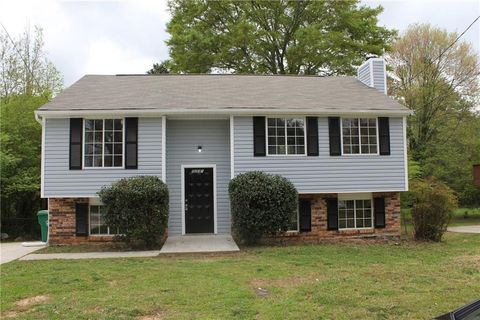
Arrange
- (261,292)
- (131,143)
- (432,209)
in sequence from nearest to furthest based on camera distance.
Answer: (261,292)
(432,209)
(131,143)

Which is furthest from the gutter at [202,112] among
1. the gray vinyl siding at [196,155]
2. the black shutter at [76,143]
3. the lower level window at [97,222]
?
the lower level window at [97,222]

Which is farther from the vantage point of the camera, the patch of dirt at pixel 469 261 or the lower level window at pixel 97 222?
the lower level window at pixel 97 222

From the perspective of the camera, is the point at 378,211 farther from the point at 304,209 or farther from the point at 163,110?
the point at 163,110

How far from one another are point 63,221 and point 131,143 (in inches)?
115

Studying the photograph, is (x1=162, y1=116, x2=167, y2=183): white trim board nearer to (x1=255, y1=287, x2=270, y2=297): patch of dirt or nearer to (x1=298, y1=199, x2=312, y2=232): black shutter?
(x1=298, y1=199, x2=312, y2=232): black shutter

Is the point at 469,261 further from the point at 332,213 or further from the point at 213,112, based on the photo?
the point at 213,112

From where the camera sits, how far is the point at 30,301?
643 centimetres

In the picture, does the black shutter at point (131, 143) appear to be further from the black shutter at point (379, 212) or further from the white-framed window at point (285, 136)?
the black shutter at point (379, 212)

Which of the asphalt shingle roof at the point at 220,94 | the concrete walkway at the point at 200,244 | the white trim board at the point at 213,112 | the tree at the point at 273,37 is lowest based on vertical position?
the concrete walkway at the point at 200,244

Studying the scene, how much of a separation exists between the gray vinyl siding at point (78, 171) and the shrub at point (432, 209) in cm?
733

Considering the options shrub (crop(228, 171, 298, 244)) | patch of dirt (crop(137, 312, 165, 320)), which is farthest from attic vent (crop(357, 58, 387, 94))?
patch of dirt (crop(137, 312, 165, 320))

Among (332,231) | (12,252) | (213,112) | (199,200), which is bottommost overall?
(12,252)

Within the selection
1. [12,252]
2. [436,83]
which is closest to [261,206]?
[12,252]

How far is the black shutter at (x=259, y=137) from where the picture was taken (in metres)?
12.9
